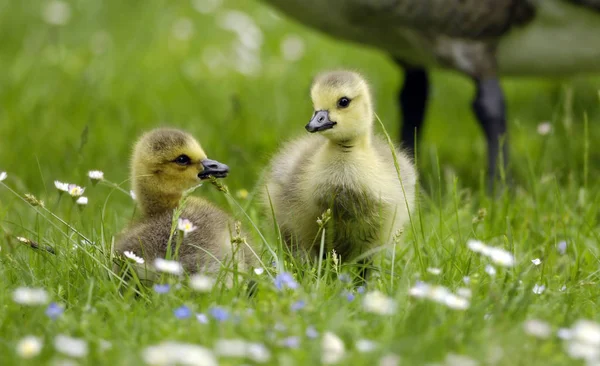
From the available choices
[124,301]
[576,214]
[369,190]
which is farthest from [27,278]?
[576,214]

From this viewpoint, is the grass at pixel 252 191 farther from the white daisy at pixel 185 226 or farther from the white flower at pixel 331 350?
the white daisy at pixel 185 226

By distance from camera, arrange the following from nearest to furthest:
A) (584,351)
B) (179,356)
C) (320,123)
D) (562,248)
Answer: (179,356)
(584,351)
(320,123)
(562,248)

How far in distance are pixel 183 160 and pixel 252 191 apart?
2.18 ft

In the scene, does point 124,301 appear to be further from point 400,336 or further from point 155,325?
point 400,336

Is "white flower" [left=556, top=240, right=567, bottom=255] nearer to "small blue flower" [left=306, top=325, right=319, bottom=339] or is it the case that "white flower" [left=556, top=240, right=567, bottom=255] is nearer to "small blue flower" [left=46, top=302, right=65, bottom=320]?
"small blue flower" [left=306, top=325, right=319, bottom=339]

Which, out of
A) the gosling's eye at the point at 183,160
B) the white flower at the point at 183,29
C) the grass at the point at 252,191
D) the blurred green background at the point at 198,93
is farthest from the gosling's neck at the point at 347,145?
the white flower at the point at 183,29

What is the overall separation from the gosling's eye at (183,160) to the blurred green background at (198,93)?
744mm

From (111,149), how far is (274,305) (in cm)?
298

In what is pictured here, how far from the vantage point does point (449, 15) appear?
4301mm

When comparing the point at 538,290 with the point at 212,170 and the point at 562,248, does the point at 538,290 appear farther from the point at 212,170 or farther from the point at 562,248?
the point at 212,170

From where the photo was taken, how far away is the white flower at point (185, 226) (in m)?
2.64

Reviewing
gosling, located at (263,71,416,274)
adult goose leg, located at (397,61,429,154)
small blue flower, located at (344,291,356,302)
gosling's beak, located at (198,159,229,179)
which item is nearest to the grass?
small blue flower, located at (344,291,356,302)

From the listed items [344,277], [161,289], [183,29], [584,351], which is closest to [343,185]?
[344,277]

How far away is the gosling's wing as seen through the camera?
4.27 metres
